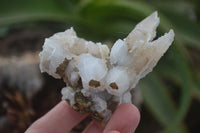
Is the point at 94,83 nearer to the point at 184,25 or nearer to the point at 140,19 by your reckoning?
the point at 140,19

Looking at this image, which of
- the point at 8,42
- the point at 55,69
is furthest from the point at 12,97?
the point at 55,69

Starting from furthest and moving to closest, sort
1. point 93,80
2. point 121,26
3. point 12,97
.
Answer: point 121,26 → point 12,97 → point 93,80

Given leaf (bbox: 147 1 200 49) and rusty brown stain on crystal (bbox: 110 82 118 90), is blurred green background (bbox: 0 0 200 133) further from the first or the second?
rusty brown stain on crystal (bbox: 110 82 118 90)

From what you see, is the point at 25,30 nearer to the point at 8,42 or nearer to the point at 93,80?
the point at 8,42

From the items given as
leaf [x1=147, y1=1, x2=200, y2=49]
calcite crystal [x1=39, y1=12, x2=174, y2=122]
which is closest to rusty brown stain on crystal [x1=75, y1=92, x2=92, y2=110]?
calcite crystal [x1=39, y1=12, x2=174, y2=122]

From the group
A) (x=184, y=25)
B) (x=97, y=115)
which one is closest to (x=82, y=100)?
(x=97, y=115)

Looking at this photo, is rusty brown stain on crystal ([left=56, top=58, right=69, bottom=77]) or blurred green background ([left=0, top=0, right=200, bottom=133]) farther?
blurred green background ([left=0, top=0, right=200, bottom=133])
